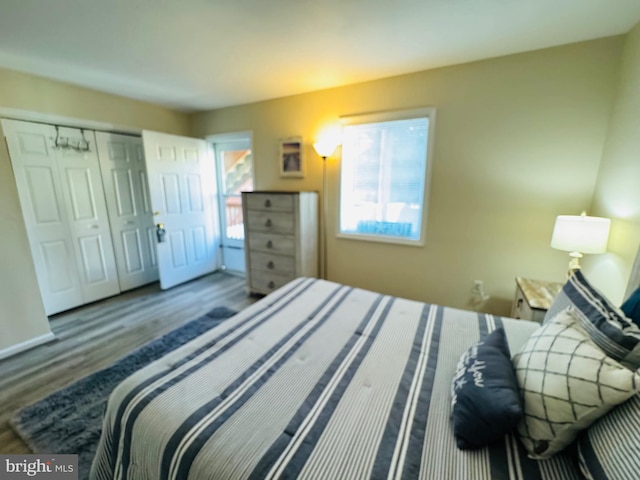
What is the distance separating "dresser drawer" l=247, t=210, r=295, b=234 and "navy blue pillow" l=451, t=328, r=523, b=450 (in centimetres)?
219

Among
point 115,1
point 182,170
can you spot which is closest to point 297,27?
point 115,1

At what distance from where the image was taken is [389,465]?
710 mm

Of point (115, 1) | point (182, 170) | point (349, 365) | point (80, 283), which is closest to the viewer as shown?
point (349, 365)

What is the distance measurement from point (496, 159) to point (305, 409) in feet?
7.85

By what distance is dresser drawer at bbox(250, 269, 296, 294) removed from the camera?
Answer: 3.04 m

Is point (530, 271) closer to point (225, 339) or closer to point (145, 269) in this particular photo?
point (225, 339)

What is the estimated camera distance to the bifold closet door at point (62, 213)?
2.52 metres

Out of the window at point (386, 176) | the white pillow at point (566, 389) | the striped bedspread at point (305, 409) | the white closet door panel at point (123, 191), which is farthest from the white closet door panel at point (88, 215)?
the white pillow at point (566, 389)

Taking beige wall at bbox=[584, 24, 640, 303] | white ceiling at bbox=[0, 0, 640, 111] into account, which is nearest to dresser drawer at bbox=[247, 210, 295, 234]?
white ceiling at bbox=[0, 0, 640, 111]

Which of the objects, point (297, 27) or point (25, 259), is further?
point (25, 259)

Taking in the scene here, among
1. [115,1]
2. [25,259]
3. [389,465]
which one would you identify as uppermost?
[115,1]

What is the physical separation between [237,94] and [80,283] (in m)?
2.85

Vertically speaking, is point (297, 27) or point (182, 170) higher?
point (297, 27)

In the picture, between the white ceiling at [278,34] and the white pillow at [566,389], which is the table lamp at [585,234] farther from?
the white ceiling at [278,34]
